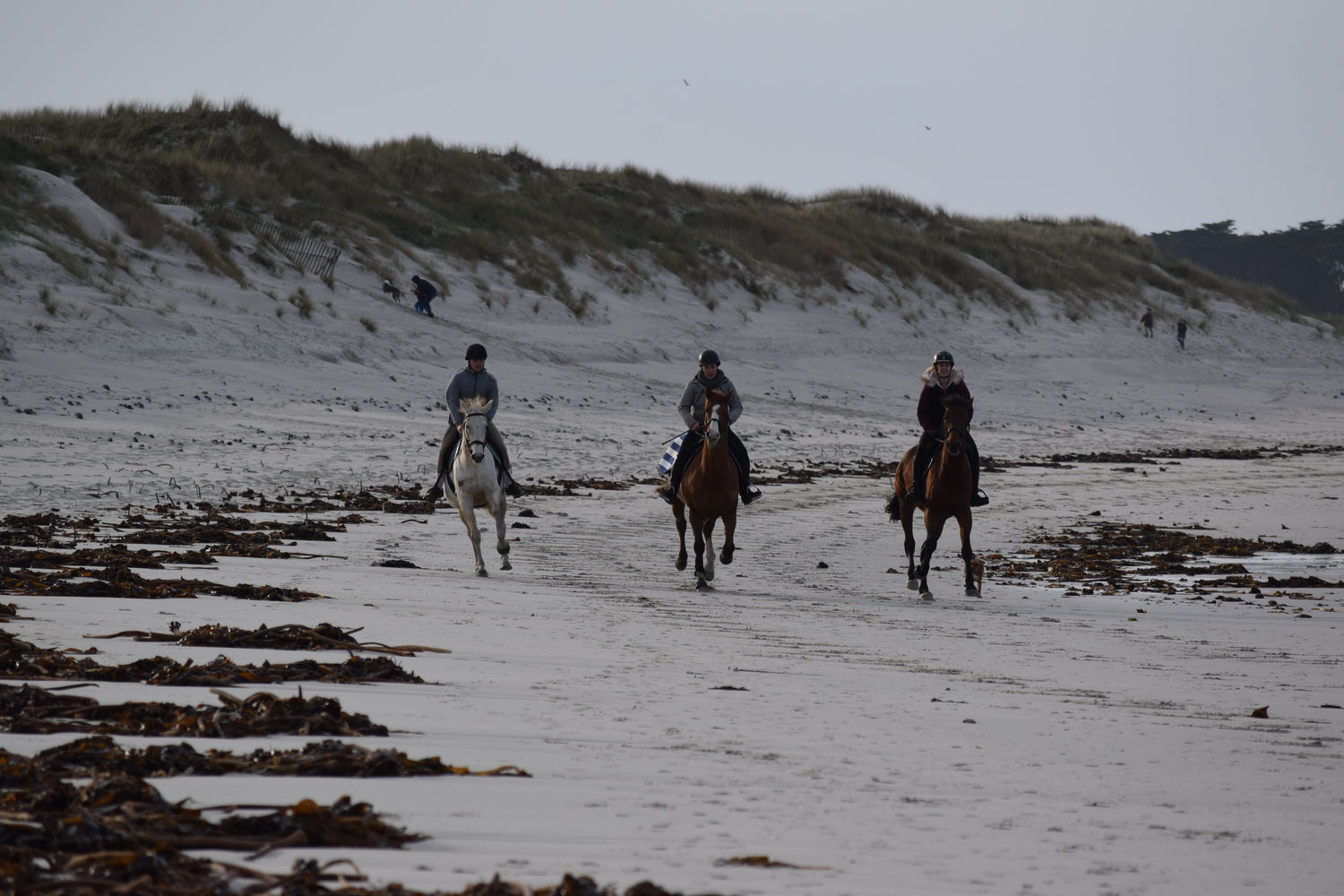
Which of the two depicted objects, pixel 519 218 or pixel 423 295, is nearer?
pixel 423 295

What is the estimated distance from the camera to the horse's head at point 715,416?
12.2 meters

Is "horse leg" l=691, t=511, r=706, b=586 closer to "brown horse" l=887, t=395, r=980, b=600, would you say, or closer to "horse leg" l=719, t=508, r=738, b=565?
"horse leg" l=719, t=508, r=738, b=565

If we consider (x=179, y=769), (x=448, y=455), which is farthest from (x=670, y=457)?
(x=179, y=769)

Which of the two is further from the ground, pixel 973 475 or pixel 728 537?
pixel 973 475

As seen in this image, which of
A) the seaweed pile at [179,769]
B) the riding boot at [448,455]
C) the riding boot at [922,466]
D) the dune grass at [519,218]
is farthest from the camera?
the dune grass at [519,218]

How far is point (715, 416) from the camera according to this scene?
12211 millimetres

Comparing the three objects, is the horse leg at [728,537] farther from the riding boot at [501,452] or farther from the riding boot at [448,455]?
the riding boot at [448,455]

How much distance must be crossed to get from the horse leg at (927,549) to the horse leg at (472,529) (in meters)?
3.80

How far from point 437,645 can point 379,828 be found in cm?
360

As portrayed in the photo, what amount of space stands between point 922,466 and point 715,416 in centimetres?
202

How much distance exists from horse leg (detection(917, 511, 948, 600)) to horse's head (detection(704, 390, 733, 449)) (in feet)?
6.77

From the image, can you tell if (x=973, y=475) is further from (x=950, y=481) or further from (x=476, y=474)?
(x=476, y=474)

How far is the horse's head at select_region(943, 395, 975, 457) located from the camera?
11828 millimetres

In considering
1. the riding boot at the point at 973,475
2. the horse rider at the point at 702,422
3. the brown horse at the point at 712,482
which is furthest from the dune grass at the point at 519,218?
the riding boot at the point at 973,475
